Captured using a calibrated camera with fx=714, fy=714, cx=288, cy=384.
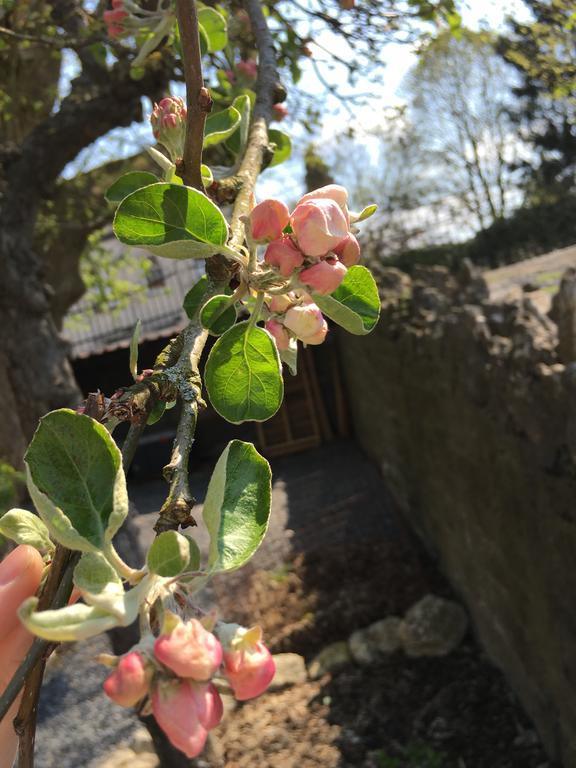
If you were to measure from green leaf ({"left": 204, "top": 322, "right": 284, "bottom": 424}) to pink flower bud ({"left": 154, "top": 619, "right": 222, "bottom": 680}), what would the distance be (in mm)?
312

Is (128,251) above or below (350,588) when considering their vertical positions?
above

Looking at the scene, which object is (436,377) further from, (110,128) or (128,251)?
(128,251)

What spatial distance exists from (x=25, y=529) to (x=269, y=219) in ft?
1.09

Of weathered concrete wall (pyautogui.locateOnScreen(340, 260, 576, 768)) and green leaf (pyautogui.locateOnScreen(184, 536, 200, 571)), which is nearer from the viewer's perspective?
green leaf (pyautogui.locateOnScreen(184, 536, 200, 571))

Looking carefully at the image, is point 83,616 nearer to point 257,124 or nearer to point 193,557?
point 193,557

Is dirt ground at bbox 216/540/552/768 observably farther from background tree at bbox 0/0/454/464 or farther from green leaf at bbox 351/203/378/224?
green leaf at bbox 351/203/378/224

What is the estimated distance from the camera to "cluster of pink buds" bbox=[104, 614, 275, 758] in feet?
1.39

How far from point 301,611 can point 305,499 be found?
309 centimetres

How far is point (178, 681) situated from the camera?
44 cm

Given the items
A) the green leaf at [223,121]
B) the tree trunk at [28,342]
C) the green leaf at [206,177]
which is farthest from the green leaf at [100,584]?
the tree trunk at [28,342]

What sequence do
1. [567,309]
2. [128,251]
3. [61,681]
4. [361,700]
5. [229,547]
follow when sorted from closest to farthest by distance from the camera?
1. [229,547]
2. [567,309]
3. [361,700]
4. [61,681]
5. [128,251]

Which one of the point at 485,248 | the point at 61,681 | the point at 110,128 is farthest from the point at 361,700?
the point at 485,248

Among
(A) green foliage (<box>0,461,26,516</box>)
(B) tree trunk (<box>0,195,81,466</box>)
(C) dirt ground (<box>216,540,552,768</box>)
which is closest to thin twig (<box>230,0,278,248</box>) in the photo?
(B) tree trunk (<box>0,195,81,466</box>)

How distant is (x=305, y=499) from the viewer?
8.69 metres
